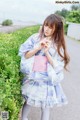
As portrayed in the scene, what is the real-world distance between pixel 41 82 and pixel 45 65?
0.74 feet

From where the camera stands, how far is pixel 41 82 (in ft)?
16.9

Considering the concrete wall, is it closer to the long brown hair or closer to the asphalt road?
the asphalt road

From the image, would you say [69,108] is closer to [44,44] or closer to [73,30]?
[44,44]

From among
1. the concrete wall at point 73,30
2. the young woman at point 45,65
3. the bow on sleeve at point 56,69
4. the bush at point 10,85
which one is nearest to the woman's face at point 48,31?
the young woman at point 45,65

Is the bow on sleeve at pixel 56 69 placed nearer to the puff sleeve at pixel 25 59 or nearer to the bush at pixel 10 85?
the puff sleeve at pixel 25 59

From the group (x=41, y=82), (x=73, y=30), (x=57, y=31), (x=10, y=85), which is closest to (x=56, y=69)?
(x=41, y=82)

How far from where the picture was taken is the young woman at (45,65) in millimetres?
5094

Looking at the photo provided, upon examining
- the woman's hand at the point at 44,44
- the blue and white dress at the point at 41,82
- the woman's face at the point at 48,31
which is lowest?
the blue and white dress at the point at 41,82

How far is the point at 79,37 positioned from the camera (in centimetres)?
4216

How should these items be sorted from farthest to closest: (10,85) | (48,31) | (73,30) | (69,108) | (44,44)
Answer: (73,30) < (69,108) < (48,31) < (44,44) < (10,85)

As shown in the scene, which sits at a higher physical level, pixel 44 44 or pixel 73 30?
pixel 44 44

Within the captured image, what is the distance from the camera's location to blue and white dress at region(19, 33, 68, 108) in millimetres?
5098

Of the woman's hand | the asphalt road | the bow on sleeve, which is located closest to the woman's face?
the woman's hand

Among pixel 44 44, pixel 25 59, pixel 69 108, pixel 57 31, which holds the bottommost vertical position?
pixel 69 108
